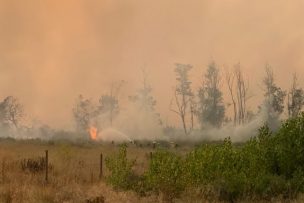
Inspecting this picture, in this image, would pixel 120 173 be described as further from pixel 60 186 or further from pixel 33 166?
pixel 33 166

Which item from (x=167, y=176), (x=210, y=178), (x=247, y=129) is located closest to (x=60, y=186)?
(x=167, y=176)

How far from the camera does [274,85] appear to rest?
286 feet

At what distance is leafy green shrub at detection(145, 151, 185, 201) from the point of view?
16.4 metres

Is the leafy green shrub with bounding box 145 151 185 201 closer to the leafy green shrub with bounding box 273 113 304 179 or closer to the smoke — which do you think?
the leafy green shrub with bounding box 273 113 304 179

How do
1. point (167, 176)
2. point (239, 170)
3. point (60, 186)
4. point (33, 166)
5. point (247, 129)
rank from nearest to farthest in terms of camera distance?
point (167, 176), point (239, 170), point (60, 186), point (33, 166), point (247, 129)

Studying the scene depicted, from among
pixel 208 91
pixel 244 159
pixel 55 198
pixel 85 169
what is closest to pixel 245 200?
pixel 244 159

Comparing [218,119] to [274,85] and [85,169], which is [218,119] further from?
[85,169]

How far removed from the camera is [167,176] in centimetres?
1642

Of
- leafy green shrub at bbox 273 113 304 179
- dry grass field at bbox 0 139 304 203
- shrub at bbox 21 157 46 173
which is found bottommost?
dry grass field at bbox 0 139 304 203

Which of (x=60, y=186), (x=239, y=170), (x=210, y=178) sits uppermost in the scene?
(x=239, y=170)

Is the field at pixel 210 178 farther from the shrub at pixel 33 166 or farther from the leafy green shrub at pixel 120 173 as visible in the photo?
the shrub at pixel 33 166

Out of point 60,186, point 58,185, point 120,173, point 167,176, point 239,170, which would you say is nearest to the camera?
point 167,176

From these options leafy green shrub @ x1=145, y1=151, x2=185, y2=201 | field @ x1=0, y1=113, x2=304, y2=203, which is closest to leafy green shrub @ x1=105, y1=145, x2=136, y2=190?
field @ x1=0, y1=113, x2=304, y2=203

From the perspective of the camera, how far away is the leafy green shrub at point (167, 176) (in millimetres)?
16406
